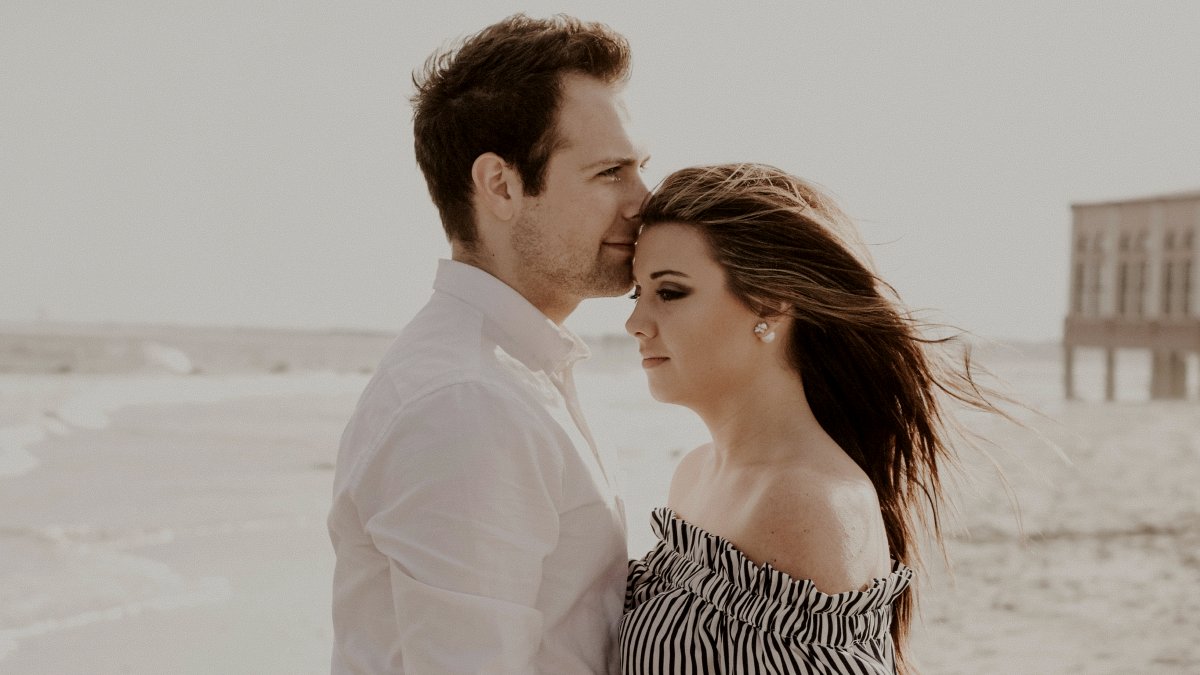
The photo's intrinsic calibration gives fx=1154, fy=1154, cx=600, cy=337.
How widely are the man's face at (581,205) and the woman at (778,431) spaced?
0.12 metres

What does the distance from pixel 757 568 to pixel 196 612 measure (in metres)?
6.29

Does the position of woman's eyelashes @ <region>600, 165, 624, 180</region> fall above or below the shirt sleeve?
above

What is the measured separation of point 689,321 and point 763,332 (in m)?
0.20

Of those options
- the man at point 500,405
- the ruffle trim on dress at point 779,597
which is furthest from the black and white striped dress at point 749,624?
the man at point 500,405

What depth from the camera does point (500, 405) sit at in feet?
8.04

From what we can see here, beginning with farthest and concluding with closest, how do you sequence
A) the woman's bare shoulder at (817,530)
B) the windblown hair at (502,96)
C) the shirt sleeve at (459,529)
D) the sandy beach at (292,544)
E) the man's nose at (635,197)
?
A: the sandy beach at (292,544)
the man's nose at (635,197)
the windblown hair at (502,96)
the woman's bare shoulder at (817,530)
the shirt sleeve at (459,529)

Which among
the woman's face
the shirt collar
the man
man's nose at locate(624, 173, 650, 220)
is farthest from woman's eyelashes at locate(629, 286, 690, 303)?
the shirt collar

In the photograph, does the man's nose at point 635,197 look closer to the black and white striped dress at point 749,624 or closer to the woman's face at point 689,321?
Result: the woman's face at point 689,321

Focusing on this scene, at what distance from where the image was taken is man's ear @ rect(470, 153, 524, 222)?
9.79 feet

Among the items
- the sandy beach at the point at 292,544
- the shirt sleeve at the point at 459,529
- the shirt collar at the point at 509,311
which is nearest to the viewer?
the shirt sleeve at the point at 459,529

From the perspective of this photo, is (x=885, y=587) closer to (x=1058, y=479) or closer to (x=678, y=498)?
(x=678, y=498)

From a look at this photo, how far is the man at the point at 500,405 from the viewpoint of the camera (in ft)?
7.72

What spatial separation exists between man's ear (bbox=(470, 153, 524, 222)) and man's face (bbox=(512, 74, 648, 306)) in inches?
1.4

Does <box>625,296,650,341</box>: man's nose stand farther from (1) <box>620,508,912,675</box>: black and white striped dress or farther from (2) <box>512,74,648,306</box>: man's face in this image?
(1) <box>620,508,912,675</box>: black and white striped dress
